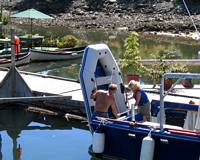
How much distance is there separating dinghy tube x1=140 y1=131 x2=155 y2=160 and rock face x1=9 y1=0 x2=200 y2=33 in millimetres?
40501

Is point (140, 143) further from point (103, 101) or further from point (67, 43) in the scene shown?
point (67, 43)

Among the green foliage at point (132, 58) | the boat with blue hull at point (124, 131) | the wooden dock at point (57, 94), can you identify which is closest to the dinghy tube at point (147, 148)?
the boat with blue hull at point (124, 131)

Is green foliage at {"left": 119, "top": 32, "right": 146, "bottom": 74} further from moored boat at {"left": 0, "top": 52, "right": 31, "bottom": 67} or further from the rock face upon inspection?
the rock face

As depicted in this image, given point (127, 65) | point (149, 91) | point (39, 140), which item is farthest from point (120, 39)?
point (39, 140)

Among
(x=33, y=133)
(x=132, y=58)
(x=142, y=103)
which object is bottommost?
(x=33, y=133)

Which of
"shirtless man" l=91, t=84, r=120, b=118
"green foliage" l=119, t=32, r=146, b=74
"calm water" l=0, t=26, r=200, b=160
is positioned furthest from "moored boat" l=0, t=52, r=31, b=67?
"shirtless man" l=91, t=84, r=120, b=118

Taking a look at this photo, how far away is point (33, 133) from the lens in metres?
17.6

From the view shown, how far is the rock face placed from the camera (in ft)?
183

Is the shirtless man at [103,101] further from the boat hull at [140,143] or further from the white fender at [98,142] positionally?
the white fender at [98,142]

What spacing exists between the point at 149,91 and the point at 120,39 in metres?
28.5

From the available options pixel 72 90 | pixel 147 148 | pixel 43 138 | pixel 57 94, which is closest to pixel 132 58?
pixel 72 90

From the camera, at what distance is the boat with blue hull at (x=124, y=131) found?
12.3 metres

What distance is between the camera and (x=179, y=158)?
12445 mm

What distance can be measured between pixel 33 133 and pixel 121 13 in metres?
48.6
